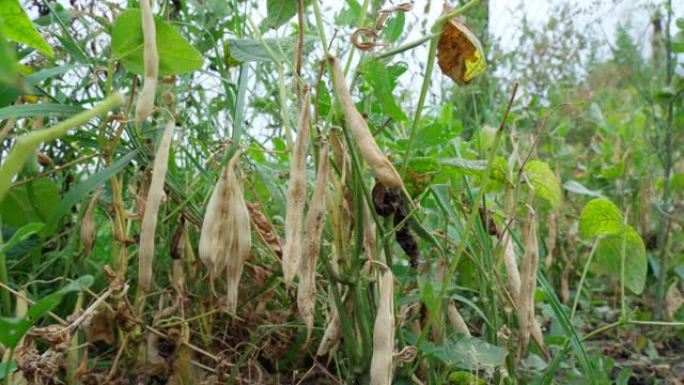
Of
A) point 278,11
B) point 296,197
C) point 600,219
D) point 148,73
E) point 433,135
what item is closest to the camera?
point 148,73

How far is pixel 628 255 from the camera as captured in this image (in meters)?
0.97

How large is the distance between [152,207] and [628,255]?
26.3 inches

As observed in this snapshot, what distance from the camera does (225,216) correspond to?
24.2 inches

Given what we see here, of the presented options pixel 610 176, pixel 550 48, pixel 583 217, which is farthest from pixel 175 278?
pixel 550 48

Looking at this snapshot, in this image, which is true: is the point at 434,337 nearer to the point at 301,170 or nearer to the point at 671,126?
the point at 301,170

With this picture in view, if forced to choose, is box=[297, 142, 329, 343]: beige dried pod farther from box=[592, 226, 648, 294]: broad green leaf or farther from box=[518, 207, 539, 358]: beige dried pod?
box=[592, 226, 648, 294]: broad green leaf

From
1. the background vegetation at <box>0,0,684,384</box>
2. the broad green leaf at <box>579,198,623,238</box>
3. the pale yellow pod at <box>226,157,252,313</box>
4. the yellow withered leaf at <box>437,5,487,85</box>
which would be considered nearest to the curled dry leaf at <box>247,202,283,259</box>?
the background vegetation at <box>0,0,684,384</box>

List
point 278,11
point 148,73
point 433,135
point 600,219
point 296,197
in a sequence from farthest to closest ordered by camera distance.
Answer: point 600,219, point 433,135, point 278,11, point 296,197, point 148,73

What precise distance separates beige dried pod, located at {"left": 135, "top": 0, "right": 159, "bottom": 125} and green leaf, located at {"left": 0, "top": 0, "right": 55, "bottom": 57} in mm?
91

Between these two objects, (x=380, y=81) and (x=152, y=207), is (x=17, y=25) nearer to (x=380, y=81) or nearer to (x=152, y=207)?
(x=152, y=207)

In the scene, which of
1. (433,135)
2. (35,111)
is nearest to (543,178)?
(433,135)

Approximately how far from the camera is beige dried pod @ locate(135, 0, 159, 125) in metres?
0.46

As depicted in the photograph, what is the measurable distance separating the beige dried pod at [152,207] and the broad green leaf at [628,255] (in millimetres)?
619

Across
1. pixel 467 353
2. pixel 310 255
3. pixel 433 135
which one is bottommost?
pixel 467 353
